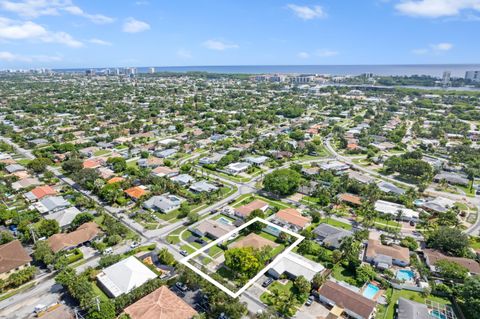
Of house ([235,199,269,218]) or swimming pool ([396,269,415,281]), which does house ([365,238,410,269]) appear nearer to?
swimming pool ([396,269,415,281])

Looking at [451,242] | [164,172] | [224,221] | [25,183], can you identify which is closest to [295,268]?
[224,221]

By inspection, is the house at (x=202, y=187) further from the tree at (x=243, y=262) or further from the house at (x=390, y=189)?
the house at (x=390, y=189)

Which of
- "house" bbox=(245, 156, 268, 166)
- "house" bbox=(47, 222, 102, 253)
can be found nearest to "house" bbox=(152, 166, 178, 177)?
"house" bbox=(245, 156, 268, 166)

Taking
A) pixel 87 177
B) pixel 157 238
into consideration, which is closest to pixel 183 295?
pixel 157 238

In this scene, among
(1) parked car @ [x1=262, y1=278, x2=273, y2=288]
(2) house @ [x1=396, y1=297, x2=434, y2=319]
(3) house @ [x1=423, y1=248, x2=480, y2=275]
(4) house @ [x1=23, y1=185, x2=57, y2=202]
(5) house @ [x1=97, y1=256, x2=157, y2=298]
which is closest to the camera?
(2) house @ [x1=396, y1=297, x2=434, y2=319]

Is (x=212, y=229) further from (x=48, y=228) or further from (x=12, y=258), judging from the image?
(x=12, y=258)

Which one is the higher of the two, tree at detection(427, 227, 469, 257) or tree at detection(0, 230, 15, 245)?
tree at detection(427, 227, 469, 257)

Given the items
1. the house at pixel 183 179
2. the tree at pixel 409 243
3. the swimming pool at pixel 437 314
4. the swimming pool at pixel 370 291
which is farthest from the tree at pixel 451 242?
the house at pixel 183 179
